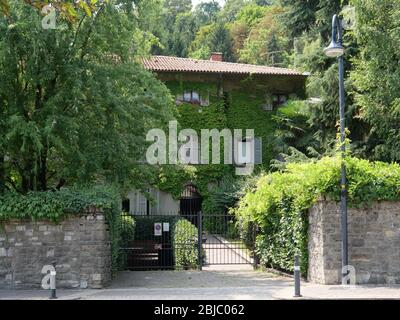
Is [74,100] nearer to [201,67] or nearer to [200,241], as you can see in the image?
[200,241]

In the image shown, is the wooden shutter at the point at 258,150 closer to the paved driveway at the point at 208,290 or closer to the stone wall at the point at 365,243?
the paved driveway at the point at 208,290

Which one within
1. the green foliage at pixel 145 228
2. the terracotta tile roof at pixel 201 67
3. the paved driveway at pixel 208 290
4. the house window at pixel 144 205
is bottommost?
the paved driveway at pixel 208 290

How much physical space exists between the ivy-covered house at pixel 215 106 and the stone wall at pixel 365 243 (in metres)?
18.6

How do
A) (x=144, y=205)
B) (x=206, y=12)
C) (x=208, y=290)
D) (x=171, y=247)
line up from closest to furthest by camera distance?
(x=208, y=290), (x=171, y=247), (x=144, y=205), (x=206, y=12)

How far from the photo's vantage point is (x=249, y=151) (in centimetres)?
3388

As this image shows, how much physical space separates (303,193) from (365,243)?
2.00m

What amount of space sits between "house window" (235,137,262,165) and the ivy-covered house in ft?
0.21

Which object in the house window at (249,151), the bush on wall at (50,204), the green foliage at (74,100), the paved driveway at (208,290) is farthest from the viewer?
the house window at (249,151)

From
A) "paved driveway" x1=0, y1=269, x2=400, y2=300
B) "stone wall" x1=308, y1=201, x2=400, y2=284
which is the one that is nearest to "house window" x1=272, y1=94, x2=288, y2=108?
"paved driveway" x1=0, y1=269, x2=400, y2=300

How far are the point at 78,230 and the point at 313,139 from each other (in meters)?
18.7

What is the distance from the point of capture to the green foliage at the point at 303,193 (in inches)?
535

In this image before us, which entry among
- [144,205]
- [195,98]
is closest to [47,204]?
[144,205]

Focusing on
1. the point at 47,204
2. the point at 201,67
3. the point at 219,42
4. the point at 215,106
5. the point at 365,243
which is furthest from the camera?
the point at 219,42

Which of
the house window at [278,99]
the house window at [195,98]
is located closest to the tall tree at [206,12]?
the house window at [278,99]
